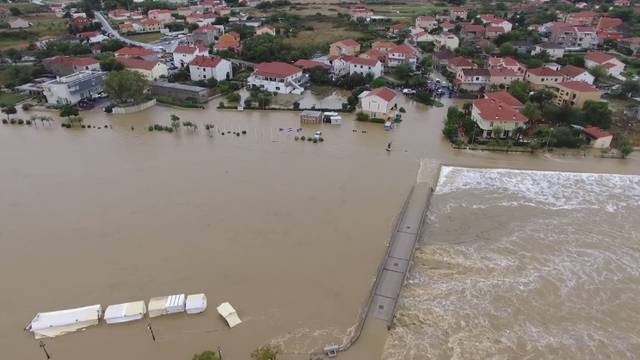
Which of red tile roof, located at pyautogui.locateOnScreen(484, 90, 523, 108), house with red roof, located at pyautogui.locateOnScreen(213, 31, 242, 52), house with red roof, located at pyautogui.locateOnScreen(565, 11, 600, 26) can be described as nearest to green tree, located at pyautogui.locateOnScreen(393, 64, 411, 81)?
red tile roof, located at pyautogui.locateOnScreen(484, 90, 523, 108)

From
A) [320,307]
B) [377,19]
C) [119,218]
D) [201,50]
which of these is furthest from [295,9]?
[320,307]

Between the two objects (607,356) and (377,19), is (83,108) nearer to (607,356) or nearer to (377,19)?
(607,356)

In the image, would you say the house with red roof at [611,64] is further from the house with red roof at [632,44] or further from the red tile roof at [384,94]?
the red tile roof at [384,94]

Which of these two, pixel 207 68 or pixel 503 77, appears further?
pixel 207 68

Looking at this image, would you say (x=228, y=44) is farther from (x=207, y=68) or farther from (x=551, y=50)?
(x=551, y=50)

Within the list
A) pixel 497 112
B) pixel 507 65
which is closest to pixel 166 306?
pixel 497 112
